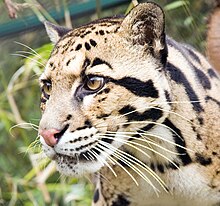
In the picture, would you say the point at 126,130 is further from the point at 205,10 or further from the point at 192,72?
the point at 205,10

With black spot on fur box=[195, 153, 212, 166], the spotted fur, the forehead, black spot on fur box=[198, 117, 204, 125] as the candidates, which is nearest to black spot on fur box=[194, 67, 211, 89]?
the spotted fur

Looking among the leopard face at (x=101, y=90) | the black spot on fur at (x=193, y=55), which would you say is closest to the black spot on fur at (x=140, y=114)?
the leopard face at (x=101, y=90)

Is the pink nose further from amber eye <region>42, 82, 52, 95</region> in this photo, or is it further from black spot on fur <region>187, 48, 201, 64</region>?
black spot on fur <region>187, 48, 201, 64</region>

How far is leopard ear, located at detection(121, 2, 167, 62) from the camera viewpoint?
2340 millimetres

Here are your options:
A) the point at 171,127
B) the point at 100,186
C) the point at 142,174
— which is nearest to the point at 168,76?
the point at 171,127

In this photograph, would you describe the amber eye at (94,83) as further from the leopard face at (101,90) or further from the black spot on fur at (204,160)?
the black spot on fur at (204,160)

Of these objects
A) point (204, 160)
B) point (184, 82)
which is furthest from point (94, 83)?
point (204, 160)

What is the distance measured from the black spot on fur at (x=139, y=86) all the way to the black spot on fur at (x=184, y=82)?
4.9 inches

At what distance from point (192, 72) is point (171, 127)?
0.21 meters

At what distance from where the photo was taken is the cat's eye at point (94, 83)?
2283mm

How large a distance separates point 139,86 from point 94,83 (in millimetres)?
135

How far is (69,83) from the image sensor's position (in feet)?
7.47

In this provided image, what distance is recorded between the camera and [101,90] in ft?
7.51

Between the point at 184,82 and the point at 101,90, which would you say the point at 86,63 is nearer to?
the point at 101,90
